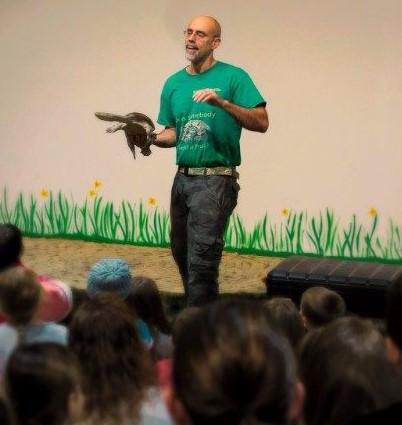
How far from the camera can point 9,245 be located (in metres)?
3.81

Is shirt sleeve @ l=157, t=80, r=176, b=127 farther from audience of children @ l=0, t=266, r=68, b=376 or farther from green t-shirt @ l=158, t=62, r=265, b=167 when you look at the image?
audience of children @ l=0, t=266, r=68, b=376

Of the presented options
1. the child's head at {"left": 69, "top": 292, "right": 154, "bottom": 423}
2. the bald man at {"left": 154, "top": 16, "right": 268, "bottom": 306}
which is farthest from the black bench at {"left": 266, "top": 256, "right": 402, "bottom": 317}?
the child's head at {"left": 69, "top": 292, "right": 154, "bottom": 423}

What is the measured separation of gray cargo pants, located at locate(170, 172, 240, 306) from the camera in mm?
4535

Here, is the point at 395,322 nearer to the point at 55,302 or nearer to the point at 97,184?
the point at 55,302

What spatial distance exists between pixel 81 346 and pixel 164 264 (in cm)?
345

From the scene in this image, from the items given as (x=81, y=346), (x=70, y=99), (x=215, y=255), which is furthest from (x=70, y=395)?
(x=70, y=99)

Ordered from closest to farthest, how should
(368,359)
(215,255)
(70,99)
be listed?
(368,359) → (215,255) → (70,99)

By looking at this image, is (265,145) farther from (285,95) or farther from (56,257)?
(56,257)

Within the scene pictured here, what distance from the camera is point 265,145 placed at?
631 centimetres

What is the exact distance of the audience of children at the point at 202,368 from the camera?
1.64 meters

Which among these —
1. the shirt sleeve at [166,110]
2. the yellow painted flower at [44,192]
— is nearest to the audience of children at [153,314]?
the shirt sleeve at [166,110]

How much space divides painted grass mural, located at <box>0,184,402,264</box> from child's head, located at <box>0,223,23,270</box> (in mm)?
2698

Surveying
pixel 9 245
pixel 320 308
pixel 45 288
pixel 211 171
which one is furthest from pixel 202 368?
pixel 211 171

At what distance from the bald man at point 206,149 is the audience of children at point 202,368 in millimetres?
1231
